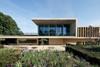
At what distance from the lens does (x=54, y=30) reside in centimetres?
5156

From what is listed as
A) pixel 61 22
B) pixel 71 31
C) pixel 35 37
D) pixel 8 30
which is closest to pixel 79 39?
pixel 71 31

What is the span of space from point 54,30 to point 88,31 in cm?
782

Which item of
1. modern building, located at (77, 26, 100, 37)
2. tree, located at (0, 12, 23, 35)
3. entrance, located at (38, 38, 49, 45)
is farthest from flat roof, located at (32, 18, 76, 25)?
tree, located at (0, 12, 23, 35)

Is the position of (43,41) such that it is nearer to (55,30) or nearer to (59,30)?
(55,30)

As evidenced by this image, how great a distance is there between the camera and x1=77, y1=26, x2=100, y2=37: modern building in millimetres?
49906

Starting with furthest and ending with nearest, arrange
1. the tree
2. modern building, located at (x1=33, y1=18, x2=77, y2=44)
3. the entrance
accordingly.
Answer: the tree < the entrance < modern building, located at (x1=33, y1=18, x2=77, y2=44)

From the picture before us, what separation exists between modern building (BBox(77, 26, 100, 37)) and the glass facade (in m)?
2.96

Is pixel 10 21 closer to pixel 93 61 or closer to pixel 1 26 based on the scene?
pixel 1 26

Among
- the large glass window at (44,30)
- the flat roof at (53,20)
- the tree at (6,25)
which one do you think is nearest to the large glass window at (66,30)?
the flat roof at (53,20)

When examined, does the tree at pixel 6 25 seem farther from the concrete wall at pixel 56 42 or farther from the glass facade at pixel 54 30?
the concrete wall at pixel 56 42

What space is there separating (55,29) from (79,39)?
6079 millimetres

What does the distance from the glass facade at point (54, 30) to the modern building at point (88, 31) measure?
2.96 m

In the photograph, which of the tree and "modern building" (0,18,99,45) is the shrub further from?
the tree

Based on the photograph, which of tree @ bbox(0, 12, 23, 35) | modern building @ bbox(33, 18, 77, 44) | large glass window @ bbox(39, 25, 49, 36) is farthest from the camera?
tree @ bbox(0, 12, 23, 35)
